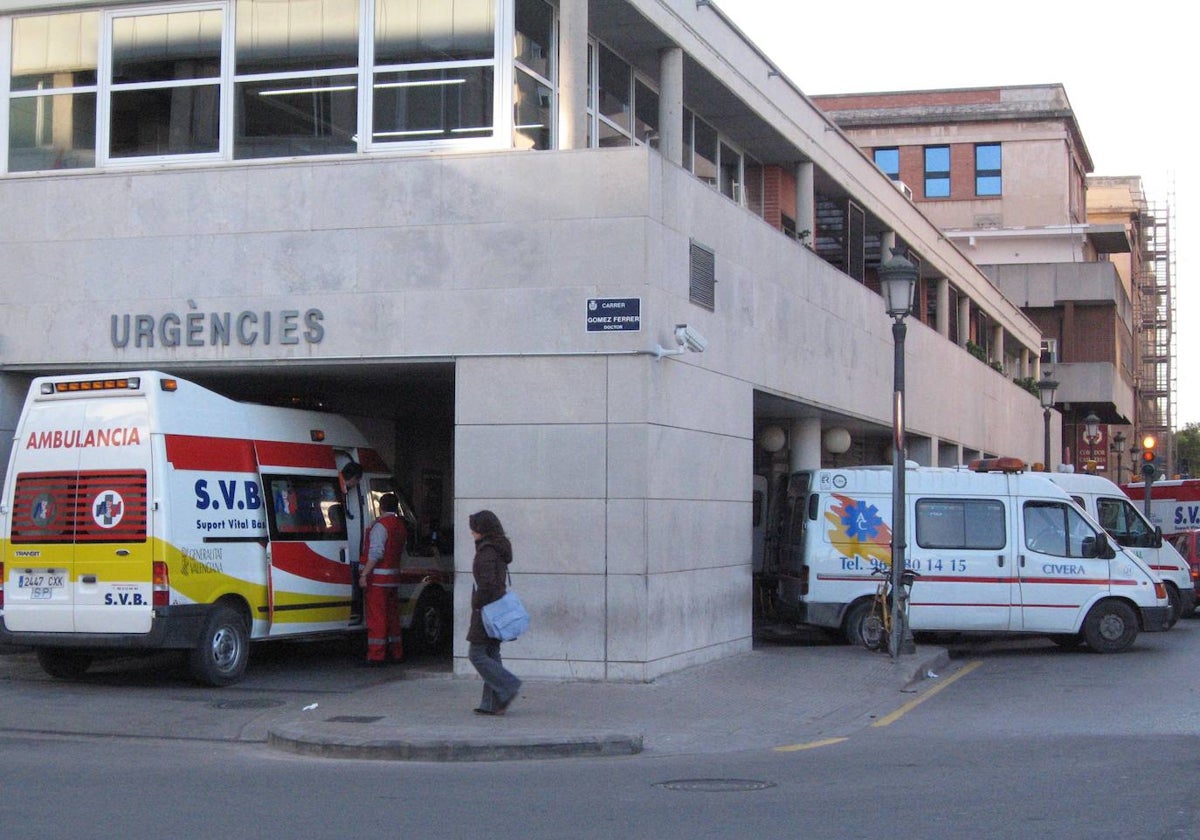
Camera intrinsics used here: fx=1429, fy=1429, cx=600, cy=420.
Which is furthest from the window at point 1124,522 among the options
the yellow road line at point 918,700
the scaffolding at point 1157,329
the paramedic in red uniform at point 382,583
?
the scaffolding at point 1157,329

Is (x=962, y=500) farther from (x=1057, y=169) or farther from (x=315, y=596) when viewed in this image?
(x=1057, y=169)

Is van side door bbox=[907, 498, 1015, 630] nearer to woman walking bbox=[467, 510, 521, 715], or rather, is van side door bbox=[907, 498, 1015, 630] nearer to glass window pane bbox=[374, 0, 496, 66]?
woman walking bbox=[467, 510, 521, 715]

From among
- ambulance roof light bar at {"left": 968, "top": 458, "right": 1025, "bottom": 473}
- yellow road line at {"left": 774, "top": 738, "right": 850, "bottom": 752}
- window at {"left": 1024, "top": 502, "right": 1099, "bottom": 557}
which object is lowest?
yellow road line at {"left": 774, "top": 738, "right": 850, "bottom": 752}

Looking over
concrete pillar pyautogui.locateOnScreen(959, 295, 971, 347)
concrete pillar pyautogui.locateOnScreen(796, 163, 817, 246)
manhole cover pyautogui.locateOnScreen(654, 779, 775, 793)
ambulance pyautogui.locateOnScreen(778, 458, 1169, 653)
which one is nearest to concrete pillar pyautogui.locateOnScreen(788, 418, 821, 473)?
concrete pillar pyautogui.locateOnScreen(796, 163, 817, 246)

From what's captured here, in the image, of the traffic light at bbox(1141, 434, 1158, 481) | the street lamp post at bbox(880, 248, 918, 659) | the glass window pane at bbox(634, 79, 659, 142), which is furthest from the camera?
the traffic light at bbox(1141, 434, 1158, 481)

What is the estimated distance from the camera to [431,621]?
1691 cm

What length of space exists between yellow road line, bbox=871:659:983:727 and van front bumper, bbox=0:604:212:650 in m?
6.32

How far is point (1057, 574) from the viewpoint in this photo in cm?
1828

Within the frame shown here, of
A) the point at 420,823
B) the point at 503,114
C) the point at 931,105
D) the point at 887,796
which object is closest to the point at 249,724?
the point at 420,823

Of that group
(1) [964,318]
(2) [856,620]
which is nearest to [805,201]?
(2) [856,620]

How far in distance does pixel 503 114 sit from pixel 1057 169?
45410 millimetres

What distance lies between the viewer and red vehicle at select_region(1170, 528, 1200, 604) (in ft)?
87.6

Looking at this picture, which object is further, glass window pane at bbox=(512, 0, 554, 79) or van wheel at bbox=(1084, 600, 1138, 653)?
van wheel at bbox=(1084, 600, 1138, 653)

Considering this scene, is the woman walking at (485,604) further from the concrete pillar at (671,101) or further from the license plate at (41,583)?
the concrete pillar at (671,101)
